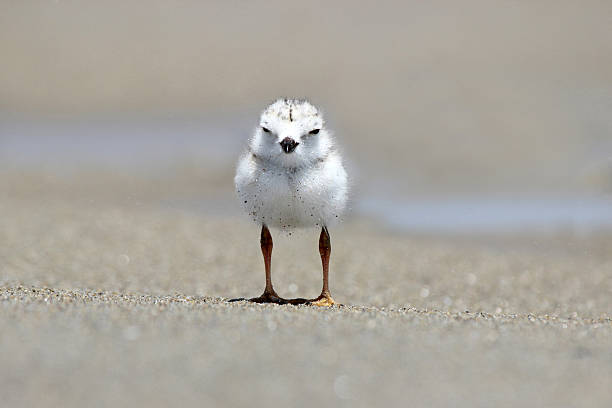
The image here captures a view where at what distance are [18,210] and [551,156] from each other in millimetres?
6533

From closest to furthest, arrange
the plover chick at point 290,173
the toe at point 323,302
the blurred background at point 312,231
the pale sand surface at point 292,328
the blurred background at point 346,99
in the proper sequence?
the pale sand surface at point 292,328 → the blurred background at point 312,231 → the plover chick at point 290,173 → the toe at point 323,302 → the blurred background at point 346,99

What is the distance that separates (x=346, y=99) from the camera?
15016 millimetres

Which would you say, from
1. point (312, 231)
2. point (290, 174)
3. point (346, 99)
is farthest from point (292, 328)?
point (346, 99)

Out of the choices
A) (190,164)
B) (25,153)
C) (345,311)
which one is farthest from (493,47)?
(345,311)

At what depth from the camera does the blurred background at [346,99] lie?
11703 mm

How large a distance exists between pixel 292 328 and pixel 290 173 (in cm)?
116

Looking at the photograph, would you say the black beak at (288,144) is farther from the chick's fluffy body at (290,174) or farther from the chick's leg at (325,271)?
the chick's leg at (325,271)

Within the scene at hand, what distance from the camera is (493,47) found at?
1689 cm

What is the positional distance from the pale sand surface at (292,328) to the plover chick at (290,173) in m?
0.55

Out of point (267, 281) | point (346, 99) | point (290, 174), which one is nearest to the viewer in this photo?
point (290, 174)

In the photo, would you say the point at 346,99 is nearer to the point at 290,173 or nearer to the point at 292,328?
the point at 290,173

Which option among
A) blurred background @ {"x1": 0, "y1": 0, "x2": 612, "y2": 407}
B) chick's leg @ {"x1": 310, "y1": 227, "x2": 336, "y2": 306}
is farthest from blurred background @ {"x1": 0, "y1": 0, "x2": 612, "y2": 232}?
chick's leg @ {"x1": 310, "y1": 227, "x2": 336, "y2": 306}

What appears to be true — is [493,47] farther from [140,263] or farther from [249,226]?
[140,263]

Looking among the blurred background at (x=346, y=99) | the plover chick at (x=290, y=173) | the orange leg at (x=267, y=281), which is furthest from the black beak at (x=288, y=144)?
the blurred background at (x=346, y=99)
